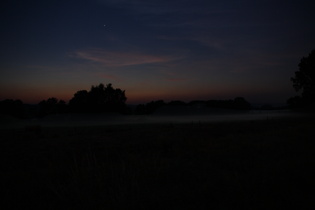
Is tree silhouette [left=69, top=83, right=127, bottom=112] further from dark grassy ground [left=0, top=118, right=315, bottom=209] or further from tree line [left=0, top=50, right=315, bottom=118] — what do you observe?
dark grassy ground [left=0, top=118, right=315, bottom=209]

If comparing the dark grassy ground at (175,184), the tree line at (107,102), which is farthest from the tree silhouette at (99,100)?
the dark grassy ground at (175,184)

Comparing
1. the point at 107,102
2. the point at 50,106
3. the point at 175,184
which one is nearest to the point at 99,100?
the point at 107,102

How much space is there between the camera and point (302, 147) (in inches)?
328

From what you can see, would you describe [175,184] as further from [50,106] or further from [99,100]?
[50,106]

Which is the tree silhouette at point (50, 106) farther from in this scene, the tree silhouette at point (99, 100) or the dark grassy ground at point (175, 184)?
the dark grassy ground at point (175, 184)

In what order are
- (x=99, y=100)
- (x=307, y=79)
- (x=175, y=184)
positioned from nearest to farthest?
(x=175, y=184)
(x=307, y=79)
(x=99, y=100)

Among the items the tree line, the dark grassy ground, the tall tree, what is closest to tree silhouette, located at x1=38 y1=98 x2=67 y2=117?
the tree line

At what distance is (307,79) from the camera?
35.8 meters

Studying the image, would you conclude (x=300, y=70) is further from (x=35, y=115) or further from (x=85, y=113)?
(x=35, y=115)

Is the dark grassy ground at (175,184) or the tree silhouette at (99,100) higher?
the tree silhouette at (99,100)

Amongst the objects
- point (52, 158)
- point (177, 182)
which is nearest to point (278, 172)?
point (177, 182)

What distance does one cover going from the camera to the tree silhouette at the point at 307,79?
34906 millimetres

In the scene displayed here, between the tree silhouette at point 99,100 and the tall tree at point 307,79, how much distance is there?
1453 inches

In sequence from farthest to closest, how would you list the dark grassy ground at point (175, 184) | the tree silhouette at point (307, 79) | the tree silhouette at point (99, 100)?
the tree silhouette at point (99, 100) → the tree silhouette at point (307, 79) → the dark grassy ground at point (175, 184)
